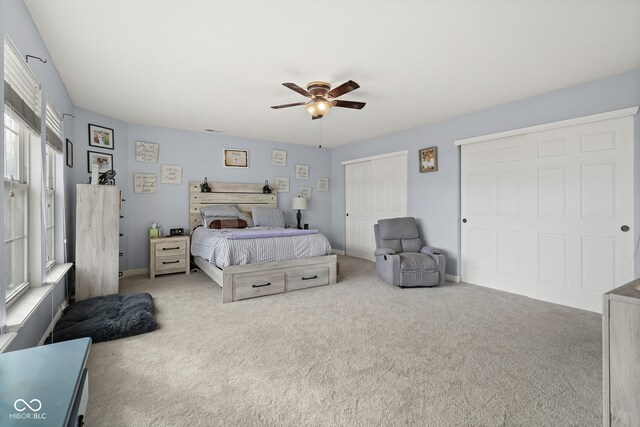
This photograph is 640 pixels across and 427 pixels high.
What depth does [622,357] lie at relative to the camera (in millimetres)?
1259

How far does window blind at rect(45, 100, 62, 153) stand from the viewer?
2.59m

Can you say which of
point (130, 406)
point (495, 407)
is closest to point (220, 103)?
point (130, 406)

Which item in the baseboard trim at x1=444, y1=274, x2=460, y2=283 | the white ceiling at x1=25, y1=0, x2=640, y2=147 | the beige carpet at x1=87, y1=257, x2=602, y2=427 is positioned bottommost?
the beige carpet at x1=87, y1=257, x2=602, y2=427

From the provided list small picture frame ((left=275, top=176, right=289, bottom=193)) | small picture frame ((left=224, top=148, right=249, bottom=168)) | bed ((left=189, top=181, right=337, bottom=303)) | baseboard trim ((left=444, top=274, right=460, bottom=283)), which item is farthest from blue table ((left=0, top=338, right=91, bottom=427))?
small picture frame ((left=275, top=176, right=289, bottom=193))

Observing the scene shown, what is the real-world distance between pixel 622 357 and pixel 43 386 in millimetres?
2232

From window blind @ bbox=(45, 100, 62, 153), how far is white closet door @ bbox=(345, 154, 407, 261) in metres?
4.60

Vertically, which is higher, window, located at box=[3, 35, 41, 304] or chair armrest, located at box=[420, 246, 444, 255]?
window, located at box=[3, 35, 41, 304]

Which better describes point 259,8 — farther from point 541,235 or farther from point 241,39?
point 541,235

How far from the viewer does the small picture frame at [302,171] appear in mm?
6336

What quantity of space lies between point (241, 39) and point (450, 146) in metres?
3.35

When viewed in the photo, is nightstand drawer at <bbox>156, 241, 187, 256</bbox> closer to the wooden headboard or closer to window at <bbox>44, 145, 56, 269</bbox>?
the wooden headboard

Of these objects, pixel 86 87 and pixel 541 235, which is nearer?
pixel 86 87

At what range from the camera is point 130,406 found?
1.66 metres

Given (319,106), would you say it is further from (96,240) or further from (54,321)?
(54,321)
